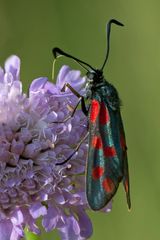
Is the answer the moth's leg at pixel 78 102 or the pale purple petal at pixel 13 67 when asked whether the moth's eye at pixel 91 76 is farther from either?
the pale purple petal at pixel 13 67

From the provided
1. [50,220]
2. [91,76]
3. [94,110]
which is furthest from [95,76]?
[50,220]

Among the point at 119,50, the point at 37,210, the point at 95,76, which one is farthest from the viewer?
the point at 119,50

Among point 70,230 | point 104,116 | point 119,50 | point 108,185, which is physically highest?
point 119,50

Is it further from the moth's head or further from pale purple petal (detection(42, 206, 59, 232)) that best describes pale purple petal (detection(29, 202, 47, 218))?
the moth's head

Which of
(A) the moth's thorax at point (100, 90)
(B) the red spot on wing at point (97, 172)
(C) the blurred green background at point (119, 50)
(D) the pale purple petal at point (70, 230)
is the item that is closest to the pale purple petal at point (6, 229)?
(D) the pale purple petal at point (70, 230)

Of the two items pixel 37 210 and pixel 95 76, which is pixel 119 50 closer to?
pixel 95 76

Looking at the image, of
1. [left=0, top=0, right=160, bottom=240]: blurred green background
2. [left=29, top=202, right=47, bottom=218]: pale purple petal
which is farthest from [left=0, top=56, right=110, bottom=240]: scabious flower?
[left=0, top=0, right=160, bottom=240]: blurred green background
